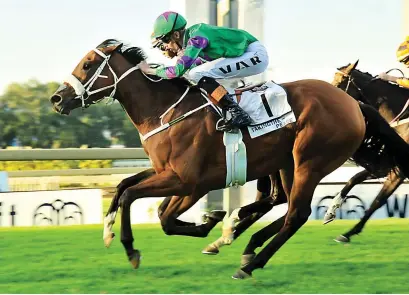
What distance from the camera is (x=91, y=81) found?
472cm

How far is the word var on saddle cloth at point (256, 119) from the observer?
15.3ft

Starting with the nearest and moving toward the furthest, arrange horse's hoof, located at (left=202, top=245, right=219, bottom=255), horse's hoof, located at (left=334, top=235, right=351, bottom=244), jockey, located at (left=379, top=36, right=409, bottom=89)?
horse's hoof, located at (left=202, top=245, right=219, bottom=255) → horse's hoof, located at (left=334, top=235, right=351, bottom=244) → jockey, located at (left=379, top=36, right=409, bottom=89)

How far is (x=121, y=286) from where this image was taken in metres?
4.44

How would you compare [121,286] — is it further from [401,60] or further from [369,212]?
[401,60]

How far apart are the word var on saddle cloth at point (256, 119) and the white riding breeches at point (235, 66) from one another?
15 cm

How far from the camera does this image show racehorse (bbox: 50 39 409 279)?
4.58 metres

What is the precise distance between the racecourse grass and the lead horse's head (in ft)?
3.67

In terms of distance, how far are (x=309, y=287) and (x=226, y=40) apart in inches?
65.9

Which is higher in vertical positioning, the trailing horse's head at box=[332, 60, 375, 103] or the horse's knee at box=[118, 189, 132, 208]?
the trailing horse's head at box=[332, 60, 375, 103]

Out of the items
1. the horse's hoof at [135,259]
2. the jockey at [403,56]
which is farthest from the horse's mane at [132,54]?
the jockey at [403,56]

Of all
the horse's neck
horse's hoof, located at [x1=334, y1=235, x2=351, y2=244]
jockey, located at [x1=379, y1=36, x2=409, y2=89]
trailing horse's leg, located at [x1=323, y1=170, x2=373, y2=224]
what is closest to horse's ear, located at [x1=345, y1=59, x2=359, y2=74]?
jockey, located at [x1=379, y1=36, x2=409, y2=89]

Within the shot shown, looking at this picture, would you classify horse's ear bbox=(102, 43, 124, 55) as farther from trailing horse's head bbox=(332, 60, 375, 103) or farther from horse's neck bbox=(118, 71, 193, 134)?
trailing horse's head bbox=(332, 60, 375, 103)

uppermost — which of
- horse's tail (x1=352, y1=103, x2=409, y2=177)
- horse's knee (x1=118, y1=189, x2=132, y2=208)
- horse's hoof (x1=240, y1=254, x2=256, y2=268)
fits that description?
horse's tail (x1=352, y1=103, x2=409, y2=177)

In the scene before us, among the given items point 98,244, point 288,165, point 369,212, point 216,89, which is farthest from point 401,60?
point 98,244
